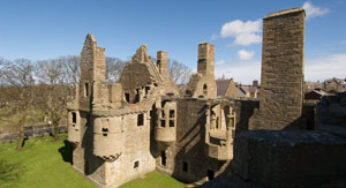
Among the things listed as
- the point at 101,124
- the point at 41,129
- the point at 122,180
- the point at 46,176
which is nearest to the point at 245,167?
the point at 101,124

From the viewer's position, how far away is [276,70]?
30.2ft

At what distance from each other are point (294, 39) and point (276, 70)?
1534 mm

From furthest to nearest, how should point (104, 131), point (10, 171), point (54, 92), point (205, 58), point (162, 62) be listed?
point (54, 92) < point (162, 62) < point (205, 58) < point (10, 171) < point (104, 131)

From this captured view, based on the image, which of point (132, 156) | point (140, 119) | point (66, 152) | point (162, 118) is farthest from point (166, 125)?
point (66, 152)

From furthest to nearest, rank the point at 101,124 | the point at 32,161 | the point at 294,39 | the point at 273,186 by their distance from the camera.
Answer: the point at 32,161, the point at 101,124, the point at 294,39, the point at 273,186

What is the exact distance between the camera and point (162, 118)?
52.6ft

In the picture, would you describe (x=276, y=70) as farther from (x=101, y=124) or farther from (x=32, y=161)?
(x=32, y=161)

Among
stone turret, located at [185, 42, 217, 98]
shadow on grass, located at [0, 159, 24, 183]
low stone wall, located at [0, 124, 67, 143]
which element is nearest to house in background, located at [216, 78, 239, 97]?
stone turret, located at [185, 42, 217, 98]

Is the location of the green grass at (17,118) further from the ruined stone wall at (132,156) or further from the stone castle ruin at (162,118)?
the ruined stone wall at (132,156)

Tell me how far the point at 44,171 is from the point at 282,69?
792 inches

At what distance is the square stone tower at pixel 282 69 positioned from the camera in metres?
8.58

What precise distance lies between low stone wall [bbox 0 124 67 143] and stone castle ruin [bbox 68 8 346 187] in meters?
14.8

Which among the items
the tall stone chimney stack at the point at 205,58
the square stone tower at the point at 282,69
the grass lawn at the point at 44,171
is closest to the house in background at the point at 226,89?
the tall stone chimney stack at the point at 205,58

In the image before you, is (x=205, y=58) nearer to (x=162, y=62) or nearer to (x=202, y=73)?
(x=202, y=73)
